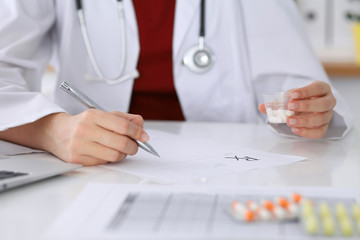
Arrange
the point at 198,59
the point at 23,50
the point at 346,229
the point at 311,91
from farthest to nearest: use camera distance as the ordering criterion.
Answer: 1. the point at 198,59
2. the point at 23,50
3. the point at 311,91
4. the point at 346,229

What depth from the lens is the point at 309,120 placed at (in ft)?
3.11

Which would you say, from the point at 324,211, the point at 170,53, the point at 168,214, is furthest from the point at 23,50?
the point at 324,211

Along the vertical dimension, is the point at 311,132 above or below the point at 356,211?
below

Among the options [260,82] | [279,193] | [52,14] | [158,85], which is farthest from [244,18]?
[279,193]

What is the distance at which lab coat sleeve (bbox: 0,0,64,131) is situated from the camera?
904 millimetres

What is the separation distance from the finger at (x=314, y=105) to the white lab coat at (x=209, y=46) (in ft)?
0.88

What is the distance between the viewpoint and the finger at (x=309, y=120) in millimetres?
926

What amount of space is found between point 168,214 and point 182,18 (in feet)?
2.76

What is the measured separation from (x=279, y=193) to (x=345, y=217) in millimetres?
126

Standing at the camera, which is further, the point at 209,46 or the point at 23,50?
the point at 209,46

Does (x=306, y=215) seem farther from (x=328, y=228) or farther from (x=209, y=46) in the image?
(x=209, y=46)

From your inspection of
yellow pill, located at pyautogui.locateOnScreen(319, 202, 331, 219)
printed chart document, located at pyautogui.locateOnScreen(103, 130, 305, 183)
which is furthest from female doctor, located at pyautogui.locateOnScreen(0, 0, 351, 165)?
yellow pill, located at pyautogui.locateOnScreen(319, 202, 331, 219)

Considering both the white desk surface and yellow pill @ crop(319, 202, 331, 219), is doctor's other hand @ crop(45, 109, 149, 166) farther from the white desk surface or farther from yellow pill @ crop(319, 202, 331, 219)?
yellow pill @ crop(319, 202, 331, 219)

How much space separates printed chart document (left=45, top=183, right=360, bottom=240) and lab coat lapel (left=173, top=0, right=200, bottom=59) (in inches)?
26.7
